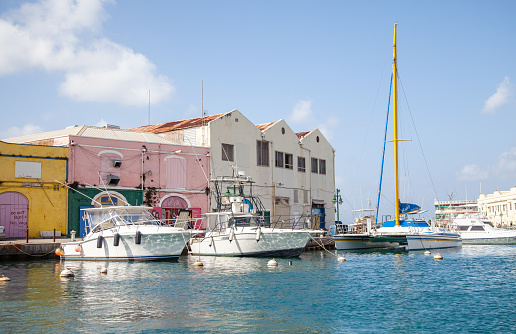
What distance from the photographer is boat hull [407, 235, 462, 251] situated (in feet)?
120

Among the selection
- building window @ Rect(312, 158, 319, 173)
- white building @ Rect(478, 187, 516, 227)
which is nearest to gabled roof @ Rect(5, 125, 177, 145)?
building window @ Rect(312, 158, 319, 173)

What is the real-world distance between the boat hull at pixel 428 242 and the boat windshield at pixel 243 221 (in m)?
11.4

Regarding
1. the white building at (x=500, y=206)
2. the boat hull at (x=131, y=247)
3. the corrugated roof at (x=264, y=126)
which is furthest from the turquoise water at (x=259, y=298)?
the white building at (x=500, y=206)

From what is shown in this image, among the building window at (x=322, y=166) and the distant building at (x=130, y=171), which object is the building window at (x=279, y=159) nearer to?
the building window at (x=322, y=166)

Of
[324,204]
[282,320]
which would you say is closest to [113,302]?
[282,320]

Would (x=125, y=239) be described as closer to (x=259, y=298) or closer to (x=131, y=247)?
(x=131, y=247)

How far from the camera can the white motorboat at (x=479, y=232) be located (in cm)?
4822

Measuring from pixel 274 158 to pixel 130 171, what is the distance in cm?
1335

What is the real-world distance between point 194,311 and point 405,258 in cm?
1926

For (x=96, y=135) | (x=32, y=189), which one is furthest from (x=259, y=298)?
(x=96, y=135)

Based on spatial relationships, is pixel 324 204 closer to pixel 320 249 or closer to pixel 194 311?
pixel 320 249

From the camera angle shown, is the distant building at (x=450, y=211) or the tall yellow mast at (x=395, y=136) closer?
the tall yellow mast at (x=395, y=136)

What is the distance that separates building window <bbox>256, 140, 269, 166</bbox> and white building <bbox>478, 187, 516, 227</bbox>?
67.0 metres

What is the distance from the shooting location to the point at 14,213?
33.6 metres
